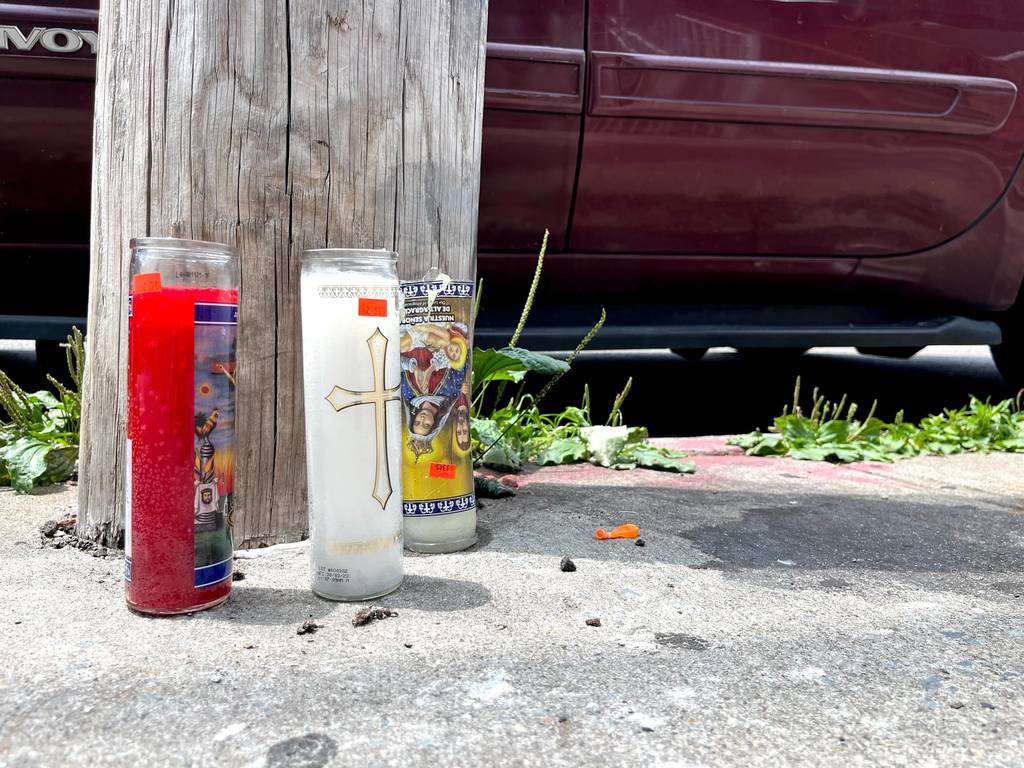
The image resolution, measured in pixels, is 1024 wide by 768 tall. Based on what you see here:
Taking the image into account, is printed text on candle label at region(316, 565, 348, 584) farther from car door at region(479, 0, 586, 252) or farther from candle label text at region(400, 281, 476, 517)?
car door at region(479, 0, 586, 252)

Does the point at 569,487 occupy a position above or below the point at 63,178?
below

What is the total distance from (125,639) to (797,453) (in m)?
2.04

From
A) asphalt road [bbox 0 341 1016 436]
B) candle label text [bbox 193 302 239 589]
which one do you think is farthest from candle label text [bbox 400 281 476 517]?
asphalt road [bbox 0 341 1016 436]

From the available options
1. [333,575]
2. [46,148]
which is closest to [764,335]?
[333,575]

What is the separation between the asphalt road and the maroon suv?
0.67m

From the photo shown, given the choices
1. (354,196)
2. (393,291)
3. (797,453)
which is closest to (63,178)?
(354,196)

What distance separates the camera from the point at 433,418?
5.31 feet

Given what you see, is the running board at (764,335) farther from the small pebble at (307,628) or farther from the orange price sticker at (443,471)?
the small pebble at (307,628)

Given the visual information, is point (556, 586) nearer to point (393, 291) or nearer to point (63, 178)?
point (393, 291)

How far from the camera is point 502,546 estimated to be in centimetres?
165

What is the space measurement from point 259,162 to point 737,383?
139 inches

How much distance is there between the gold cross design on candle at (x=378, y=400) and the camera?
1.34 m

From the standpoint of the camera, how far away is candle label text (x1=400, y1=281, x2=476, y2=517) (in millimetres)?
1602

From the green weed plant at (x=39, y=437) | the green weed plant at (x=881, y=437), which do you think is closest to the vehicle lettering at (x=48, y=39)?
the green weed plant at (x=39, y=437)
